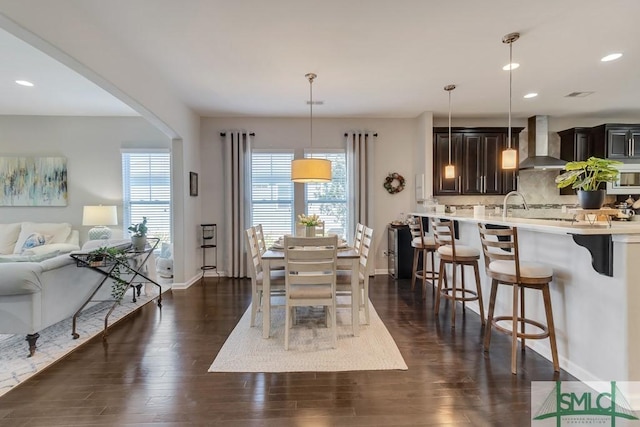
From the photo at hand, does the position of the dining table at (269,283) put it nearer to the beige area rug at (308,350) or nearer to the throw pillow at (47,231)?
the beige area rug at (308,350)

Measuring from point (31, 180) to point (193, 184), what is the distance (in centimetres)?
301

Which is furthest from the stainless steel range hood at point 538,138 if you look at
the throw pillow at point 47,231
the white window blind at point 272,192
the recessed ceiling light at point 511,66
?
the throw pillow at point 47,231

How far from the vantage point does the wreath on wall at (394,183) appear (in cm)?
569

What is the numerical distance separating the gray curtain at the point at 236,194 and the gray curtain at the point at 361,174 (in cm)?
181

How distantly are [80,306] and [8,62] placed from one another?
9.17 ft

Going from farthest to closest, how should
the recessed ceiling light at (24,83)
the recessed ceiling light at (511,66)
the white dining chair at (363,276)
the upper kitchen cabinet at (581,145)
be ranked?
the upper kitchen cabinet at (581,145), the recessed ceiling light at (24,83), the recessed ceiling light at (511,66), the white dining chair at (363,276)

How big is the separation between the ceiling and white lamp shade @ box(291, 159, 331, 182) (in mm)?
1065

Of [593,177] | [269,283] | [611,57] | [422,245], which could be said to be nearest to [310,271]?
[269,283]

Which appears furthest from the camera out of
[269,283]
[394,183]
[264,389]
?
[394,183]

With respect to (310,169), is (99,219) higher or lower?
lower

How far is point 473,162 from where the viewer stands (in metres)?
5.52

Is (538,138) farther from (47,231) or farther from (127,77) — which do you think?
(47,231)

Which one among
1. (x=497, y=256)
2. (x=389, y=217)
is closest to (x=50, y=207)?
(x=389, y=217)

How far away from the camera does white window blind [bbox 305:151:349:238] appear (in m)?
5.70
